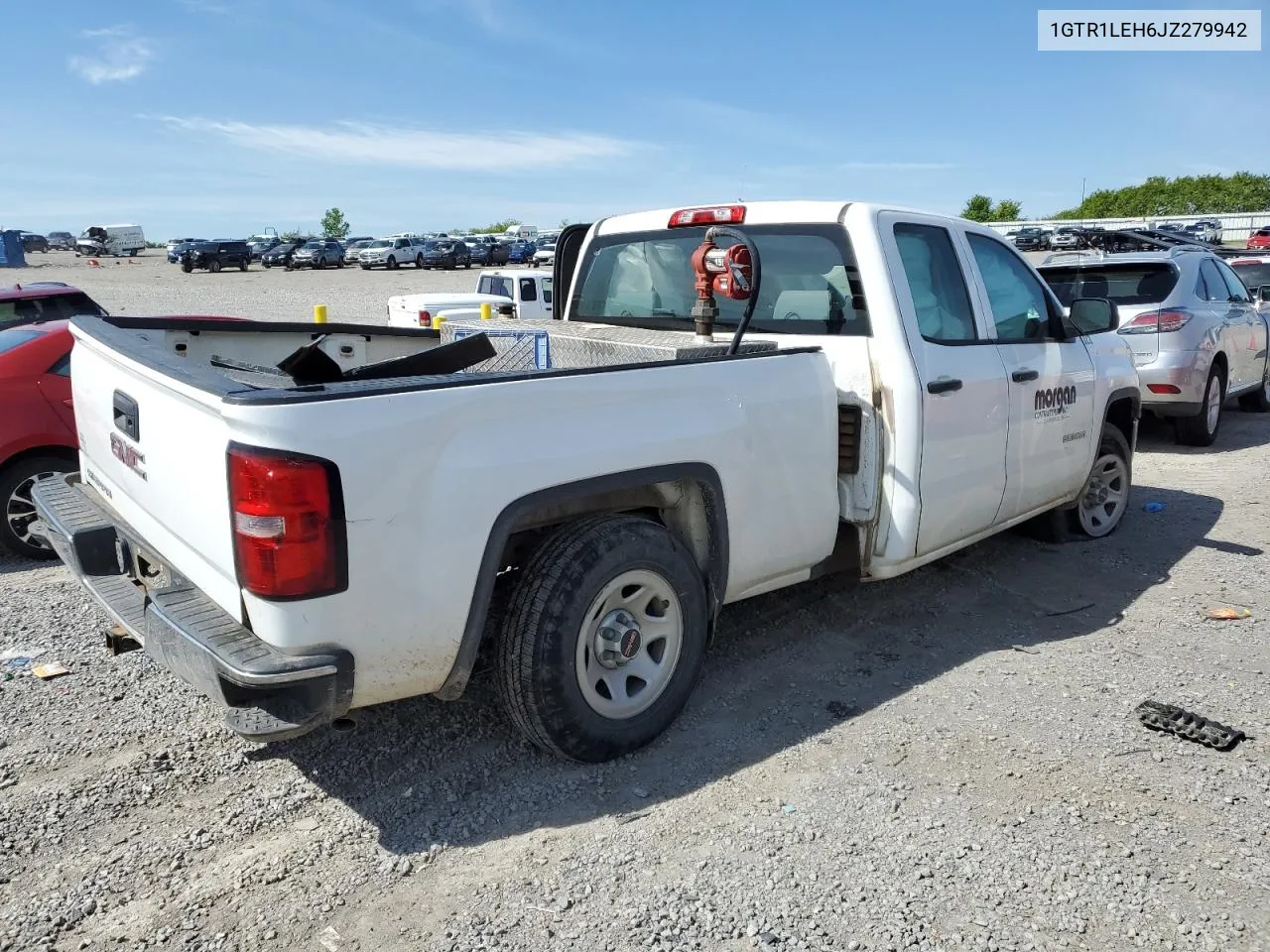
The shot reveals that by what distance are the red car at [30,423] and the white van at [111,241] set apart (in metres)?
68.9

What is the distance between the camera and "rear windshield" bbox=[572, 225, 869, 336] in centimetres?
421

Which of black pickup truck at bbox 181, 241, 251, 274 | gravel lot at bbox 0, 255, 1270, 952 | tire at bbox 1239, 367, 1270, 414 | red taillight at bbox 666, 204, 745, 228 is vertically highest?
black pickup truck at bbox 181, 241, 251, 274

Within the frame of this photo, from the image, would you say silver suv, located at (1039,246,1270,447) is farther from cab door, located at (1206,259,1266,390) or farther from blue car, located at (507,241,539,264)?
blue car, located at (507,241,539,264)

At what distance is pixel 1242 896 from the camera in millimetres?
2750

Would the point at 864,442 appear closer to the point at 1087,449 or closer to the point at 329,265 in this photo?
the point at 1087,449

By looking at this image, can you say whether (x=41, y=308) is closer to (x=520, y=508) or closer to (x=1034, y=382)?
(x=520, y=508)

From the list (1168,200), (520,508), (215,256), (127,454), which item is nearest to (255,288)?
(215,256)

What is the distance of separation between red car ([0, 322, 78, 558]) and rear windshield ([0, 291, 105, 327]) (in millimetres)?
2052

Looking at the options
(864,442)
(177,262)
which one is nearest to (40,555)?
(864,442)

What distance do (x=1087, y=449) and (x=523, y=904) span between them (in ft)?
13.7

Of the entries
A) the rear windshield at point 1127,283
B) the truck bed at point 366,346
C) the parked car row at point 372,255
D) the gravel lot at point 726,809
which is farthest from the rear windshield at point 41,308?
the parked car row at point 372,255

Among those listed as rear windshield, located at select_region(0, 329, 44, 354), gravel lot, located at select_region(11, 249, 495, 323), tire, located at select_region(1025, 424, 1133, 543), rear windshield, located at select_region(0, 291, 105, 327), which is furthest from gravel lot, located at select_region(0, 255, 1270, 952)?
gravel lot, located at select_region(11, 249, 495, 323)

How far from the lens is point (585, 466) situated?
310cm

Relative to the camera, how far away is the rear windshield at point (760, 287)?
13.8ft
